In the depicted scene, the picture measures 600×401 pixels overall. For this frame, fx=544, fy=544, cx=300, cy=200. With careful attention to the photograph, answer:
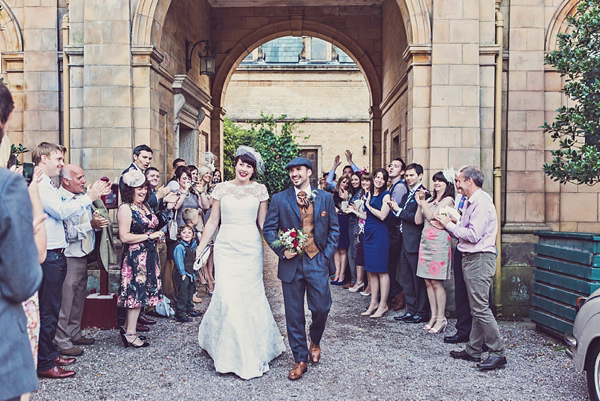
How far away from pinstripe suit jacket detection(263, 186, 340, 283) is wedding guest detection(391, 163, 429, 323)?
6.45ft

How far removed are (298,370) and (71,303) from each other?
2446mm

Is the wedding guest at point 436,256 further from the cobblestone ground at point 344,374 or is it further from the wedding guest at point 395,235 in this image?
the wedding guest at point 395,235

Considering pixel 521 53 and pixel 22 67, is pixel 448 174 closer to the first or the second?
pixel 521 53

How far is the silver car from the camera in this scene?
3887 mm

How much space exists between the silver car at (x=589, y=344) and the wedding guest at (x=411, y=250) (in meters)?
2.59

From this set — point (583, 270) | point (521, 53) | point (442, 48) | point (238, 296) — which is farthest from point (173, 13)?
point (583, 270)

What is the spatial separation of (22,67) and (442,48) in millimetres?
6083

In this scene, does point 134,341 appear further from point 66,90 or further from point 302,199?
point 66,90

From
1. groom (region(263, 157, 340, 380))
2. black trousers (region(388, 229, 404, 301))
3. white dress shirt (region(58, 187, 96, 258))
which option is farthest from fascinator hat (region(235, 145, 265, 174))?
black trousers (region(388, 229, 404, 301))

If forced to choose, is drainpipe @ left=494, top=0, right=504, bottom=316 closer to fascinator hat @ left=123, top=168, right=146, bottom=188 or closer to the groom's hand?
the groom's hand

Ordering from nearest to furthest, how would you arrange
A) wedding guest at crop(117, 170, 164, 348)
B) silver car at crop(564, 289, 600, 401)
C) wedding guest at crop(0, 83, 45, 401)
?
wedding guest at crop(0, 83, 45, 401)
silver car at crop(564, 289, 600, 401)
wedding guest at crop(117, 170, 164, 348)

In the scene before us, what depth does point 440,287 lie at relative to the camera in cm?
627

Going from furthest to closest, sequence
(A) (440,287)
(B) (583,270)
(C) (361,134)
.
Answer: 1. (C) (361,134)
2. (A) (440,287)
3. (B) (583,270)

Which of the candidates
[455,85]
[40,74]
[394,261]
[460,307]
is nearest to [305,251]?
[460,307]
